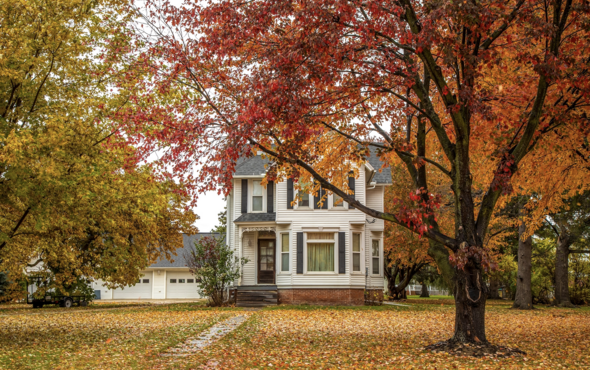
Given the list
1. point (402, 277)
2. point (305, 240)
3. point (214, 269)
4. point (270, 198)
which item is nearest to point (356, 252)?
point (305, 240)

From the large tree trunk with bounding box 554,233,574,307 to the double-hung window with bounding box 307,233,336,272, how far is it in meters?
13.7

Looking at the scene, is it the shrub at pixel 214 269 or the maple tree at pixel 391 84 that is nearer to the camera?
the maple tree at pixel 391 84

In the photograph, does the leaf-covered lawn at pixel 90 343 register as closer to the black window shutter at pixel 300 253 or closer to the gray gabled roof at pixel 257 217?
the black window shutter at pixel 300 253

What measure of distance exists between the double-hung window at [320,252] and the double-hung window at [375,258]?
323 cm

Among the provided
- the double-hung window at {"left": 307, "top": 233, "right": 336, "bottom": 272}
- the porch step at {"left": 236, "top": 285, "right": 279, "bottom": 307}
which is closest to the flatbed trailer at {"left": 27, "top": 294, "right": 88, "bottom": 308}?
the porch step at {"left": 236, "top": 285, "right": 279, "bottom": 307}

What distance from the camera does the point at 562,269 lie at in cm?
2995

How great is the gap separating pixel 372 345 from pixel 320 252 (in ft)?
47.6

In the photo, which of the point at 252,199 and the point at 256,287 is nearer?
the point at 256,287

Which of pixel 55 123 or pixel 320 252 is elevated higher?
pixel 55 123

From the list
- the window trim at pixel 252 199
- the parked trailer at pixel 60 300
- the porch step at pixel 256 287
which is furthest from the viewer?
the parked trailer at pixel 60 300

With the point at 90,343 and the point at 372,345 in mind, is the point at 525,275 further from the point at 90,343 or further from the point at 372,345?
the point at 90,343

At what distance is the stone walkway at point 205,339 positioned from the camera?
10.1 meters

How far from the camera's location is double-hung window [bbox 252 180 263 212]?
26969 mm

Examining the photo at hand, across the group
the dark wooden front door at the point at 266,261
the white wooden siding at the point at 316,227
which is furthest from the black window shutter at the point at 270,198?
the dark wooden front door at the point at 266,261
